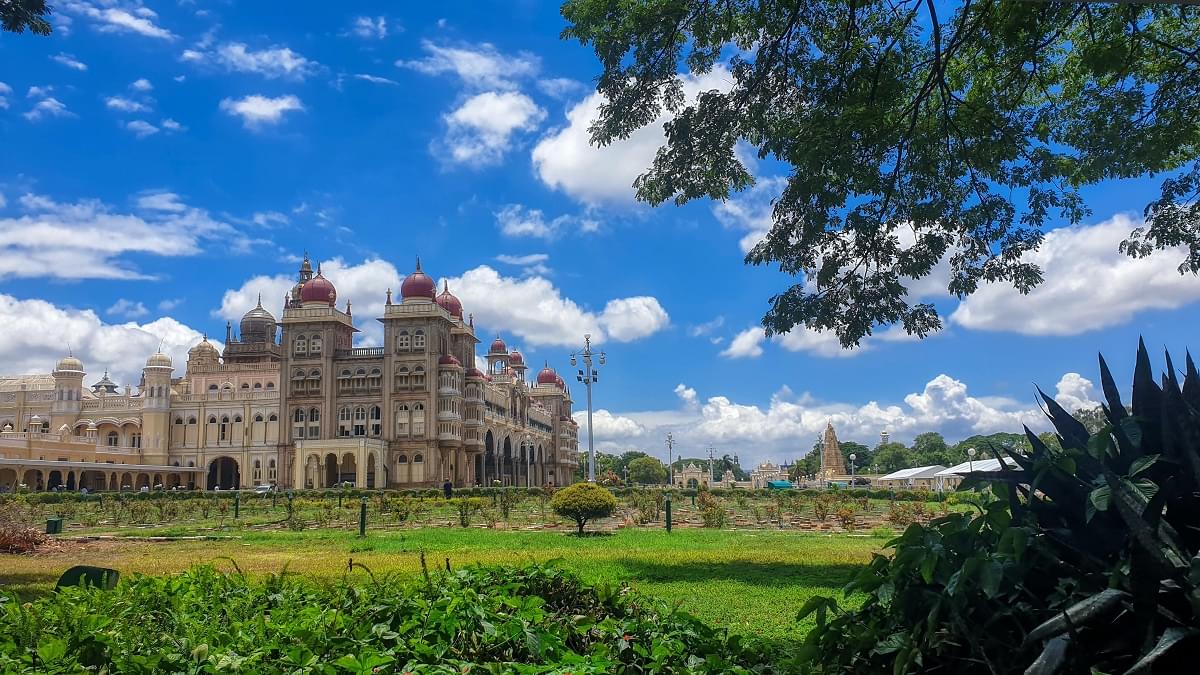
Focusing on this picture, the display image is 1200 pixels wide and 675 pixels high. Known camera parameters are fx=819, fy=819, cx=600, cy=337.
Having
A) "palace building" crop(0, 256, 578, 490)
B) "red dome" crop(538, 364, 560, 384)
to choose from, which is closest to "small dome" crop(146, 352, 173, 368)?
"palace building" crop(0, 256, 578, 490)

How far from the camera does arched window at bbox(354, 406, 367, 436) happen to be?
53.1 m

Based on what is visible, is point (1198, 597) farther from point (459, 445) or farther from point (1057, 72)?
point (459, 445)

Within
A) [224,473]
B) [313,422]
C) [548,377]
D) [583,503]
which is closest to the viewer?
[583,503]

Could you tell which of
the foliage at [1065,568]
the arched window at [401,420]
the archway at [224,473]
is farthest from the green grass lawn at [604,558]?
the archway at [224,473]

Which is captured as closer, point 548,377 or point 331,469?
point 331,469

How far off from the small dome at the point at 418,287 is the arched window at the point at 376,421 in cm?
759

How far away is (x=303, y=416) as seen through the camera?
5419 cm

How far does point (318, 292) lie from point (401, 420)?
10.9 metres

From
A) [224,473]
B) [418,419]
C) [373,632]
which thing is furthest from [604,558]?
[224,473]

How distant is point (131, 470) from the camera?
2030 inches

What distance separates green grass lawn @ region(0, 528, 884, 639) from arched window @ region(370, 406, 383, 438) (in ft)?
111

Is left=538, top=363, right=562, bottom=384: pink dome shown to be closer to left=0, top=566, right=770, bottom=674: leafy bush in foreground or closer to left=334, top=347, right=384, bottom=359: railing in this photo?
left=334, top=347, right=384, bottom=359: railing

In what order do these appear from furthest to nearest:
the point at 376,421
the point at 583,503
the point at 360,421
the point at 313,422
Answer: the point at 313,422 → the point at 360,421 → the point at 376,421 → the point at 583,503

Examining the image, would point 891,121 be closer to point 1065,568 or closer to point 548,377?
point 1065,568
